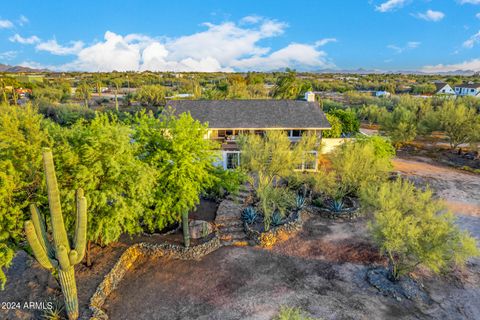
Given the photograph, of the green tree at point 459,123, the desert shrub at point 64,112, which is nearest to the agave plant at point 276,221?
the green tree at point 459,123

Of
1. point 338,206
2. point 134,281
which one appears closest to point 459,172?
point 338,206

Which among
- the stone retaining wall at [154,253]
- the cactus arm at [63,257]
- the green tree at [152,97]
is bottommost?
the stone retaining wall at [154,253]

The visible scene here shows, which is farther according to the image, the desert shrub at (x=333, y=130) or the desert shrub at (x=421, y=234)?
the desert shrub at (x=333, y=130)

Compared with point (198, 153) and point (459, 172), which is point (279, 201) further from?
point (459, 172)

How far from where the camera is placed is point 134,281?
48.2ft

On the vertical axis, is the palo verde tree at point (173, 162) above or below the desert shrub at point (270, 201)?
above

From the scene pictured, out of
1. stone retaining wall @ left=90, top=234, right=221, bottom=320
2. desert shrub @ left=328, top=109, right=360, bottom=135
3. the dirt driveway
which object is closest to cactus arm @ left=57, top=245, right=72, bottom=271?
stone retaining wall @ left=90, top=234, right=221, bottom=320

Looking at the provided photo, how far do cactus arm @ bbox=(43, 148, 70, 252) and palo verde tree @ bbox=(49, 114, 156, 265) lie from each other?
55.4 inches

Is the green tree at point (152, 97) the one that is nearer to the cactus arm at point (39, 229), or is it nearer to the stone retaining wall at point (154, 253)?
the stone retaining wall at point (154, 253)

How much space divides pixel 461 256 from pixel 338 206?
871cm

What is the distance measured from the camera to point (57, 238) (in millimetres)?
10570

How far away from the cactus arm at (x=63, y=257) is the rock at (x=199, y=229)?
25.6ft

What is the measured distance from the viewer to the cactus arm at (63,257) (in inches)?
412

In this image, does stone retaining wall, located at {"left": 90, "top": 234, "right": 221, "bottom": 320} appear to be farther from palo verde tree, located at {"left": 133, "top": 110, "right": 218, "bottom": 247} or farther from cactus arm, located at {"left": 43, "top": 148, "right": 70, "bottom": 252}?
cactus arm, located at {"left": 43, "top": 148, "right": 70, "bottom": 252}
